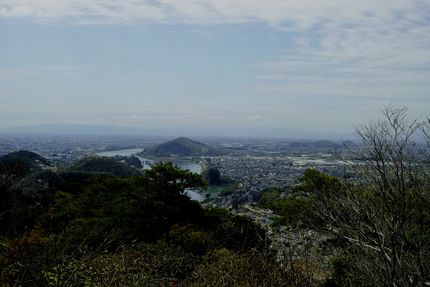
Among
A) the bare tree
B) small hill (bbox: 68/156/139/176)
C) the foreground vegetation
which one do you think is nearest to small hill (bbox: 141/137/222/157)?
small hill (bbox: 68/156/139/176)

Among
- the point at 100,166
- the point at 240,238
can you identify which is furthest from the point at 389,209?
the point at 100,166

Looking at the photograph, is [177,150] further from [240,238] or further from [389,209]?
[389,209]

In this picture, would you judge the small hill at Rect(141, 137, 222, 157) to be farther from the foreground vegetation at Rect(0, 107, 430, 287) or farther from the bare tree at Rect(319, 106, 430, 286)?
the bare tree at Rect(319, 106, 430, 286)

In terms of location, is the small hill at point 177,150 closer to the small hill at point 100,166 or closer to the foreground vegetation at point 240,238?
the small hill at point 100,166

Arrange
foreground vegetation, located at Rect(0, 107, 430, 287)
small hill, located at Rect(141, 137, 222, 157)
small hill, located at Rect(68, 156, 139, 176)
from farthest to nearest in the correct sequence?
small hill, located at Rect(141, 137, 222, 157) → small hill, located at Rect(68, 156, 139, 176) → foreground vegetation, located at Rect(0, 107, 430, 287)

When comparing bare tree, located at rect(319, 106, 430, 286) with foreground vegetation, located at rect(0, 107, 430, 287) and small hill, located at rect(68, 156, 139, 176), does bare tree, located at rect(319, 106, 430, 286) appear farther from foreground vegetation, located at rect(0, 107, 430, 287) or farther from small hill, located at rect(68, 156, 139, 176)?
small hill, located at rect(68, 156, 139, 176)

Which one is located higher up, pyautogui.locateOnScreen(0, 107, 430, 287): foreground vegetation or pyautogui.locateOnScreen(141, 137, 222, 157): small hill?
pyautogui.locateOnScreen(0, 107, 430, 287): foreground vegetation

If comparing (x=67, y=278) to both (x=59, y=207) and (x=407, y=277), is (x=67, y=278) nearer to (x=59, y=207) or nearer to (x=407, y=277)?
(x=407, y=277)

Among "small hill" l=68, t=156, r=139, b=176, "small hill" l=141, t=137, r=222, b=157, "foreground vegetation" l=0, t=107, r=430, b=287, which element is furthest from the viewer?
"small hill" l=141, t=137, r=222, b=157

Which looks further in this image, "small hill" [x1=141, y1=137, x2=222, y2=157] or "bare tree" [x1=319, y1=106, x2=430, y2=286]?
"small hill" [x1=141, y1=137, x2=222, y2=157]
